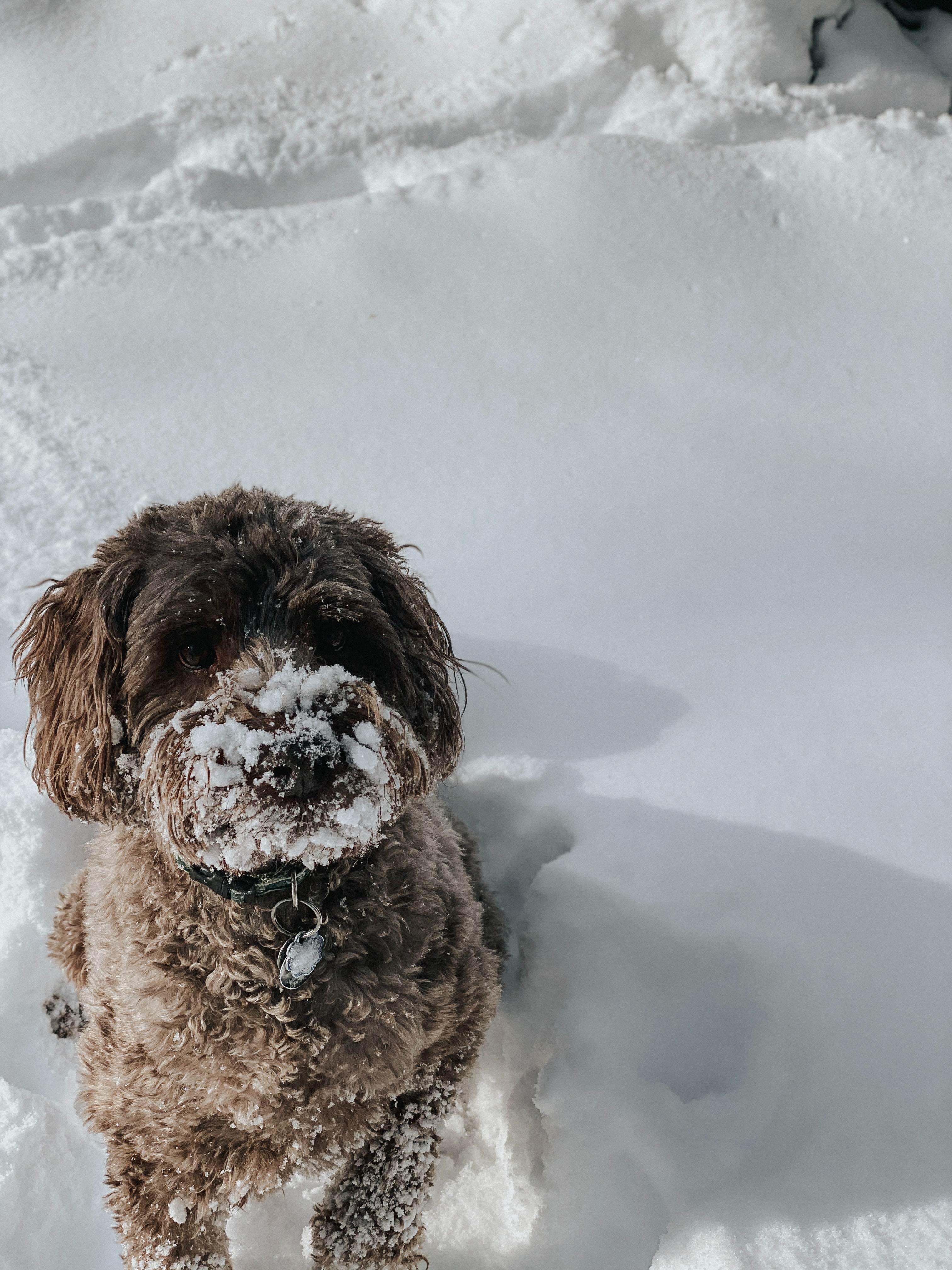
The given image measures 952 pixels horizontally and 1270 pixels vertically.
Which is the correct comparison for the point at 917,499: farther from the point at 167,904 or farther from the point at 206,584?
the point at 167,904

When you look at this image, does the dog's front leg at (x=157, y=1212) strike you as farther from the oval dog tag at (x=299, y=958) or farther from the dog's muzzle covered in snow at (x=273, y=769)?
the dog's muzzle covered in snow at (x=273, y=769)

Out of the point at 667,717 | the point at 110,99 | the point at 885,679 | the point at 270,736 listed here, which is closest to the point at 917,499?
the point at 885,679

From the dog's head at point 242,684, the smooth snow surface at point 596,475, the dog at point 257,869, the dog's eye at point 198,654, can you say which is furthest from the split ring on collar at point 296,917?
the smooth snow surface at point 596,475

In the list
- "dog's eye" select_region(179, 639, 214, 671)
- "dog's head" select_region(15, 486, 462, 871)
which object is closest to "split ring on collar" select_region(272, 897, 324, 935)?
"dog's head" select_region(15, 486, 462, 871)

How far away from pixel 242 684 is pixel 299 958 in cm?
60

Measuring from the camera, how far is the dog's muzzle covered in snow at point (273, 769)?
1538 mm

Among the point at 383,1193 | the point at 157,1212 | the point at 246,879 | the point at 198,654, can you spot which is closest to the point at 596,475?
the point at 198,654

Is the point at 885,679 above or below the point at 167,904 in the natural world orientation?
below

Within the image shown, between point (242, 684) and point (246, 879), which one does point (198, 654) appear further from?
point (246, 879)

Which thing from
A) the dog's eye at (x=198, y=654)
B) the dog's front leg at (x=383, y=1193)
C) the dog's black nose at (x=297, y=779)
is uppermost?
the dog's eye at (x=198, y=654)

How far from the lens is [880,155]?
4109 millimetres

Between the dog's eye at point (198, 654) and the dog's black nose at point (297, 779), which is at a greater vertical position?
the dog's eye at point (198, 654)

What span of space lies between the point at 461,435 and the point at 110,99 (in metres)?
2.60

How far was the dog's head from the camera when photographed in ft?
5.15
